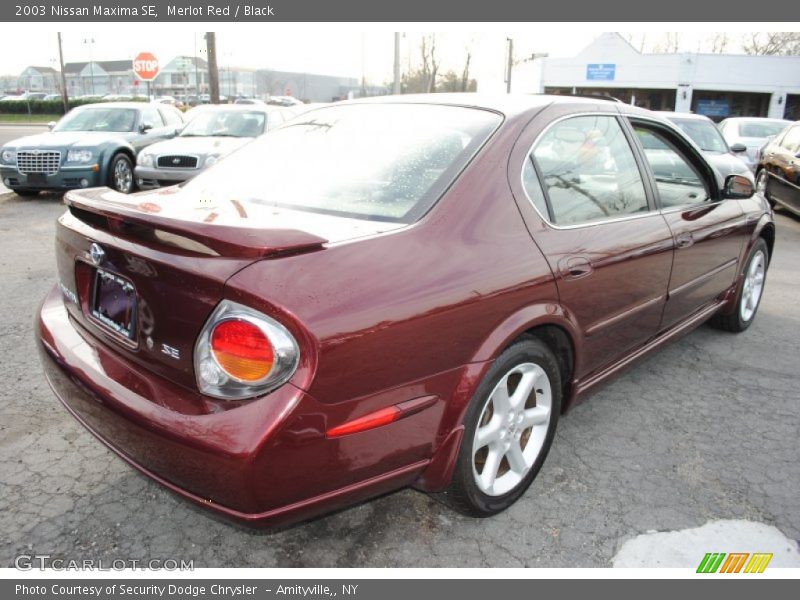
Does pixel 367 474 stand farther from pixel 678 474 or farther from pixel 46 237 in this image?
pixel 46 237

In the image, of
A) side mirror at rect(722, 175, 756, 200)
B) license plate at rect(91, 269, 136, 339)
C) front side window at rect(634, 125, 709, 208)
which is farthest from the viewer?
side mirror at rect(722, 175, 756, 200)

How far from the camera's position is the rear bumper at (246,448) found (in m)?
1.75

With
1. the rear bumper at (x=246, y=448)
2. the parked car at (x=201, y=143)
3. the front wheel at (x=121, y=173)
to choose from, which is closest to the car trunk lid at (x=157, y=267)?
the rear bumper at (x=246, y=448)

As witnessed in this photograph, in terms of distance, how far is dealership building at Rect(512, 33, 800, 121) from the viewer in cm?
3459

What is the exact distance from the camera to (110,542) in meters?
2.31

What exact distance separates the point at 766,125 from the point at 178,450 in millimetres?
15492

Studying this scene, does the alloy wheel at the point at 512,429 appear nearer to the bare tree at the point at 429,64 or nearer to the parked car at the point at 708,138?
the parked car at the point at 708,138

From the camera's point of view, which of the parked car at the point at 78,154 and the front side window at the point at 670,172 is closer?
the front side window at the point at 670,172

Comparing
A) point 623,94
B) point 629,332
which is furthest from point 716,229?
point 623,94

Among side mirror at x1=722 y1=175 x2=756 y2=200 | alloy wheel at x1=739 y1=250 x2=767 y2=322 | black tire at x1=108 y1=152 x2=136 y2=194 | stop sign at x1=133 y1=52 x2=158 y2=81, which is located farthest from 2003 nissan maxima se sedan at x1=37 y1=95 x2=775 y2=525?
stop sign at x1=133 y1=52 x2=158 y2=81

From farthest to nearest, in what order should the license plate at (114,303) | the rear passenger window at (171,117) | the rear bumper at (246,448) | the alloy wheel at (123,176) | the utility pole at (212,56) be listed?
the utility pole at (212,56)
the rear passenger window at (171,117)
the alloy wheel at (123,176)
the license plate at (114,303)
the rear bumper at (246,448)

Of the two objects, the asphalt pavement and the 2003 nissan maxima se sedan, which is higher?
the 2003 nissan maxima se sedan

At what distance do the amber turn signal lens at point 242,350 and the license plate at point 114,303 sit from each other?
0.44 metres

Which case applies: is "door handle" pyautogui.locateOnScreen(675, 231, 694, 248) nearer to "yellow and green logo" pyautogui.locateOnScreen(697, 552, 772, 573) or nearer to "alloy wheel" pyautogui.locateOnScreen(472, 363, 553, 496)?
"alloy wheel" pyautogui.locateOnScreen(472, 363, 553, 496)
